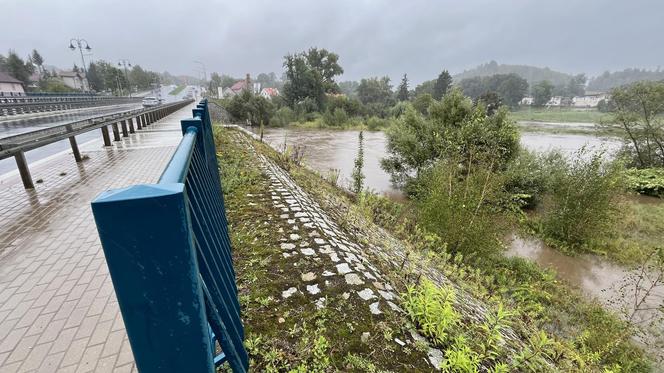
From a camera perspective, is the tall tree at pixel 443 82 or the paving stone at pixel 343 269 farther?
the tall tree at pixel 443 82

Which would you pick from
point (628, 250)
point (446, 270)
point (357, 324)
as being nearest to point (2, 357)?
point (357, 324)

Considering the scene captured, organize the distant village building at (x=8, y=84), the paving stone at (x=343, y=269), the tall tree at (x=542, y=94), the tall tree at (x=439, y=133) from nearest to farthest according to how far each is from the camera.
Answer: the paving stone at (x=343, y=269)
the tall tree at (x=439, y=133)
the distant village building at (x=8, y=84)
the tall tree at (x=542, y=94)

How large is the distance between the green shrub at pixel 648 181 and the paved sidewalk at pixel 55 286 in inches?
727

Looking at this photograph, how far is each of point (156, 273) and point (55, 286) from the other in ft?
11.3

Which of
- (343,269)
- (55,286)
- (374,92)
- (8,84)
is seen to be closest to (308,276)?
(343,269)

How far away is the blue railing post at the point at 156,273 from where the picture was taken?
69 cm

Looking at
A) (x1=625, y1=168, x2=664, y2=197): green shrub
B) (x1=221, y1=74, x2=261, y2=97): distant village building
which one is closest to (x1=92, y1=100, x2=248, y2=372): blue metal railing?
(x1=625, y1=168, x2=664, y2=197): green shrub

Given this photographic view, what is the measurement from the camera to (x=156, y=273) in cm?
75

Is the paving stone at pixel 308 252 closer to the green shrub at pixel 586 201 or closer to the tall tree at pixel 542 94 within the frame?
the green shrub at pixel 586 201

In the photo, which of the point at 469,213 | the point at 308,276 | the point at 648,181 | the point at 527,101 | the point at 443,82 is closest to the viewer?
the point at 308,276

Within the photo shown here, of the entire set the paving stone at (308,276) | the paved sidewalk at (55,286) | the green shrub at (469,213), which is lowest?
the green shrub at (469,213)

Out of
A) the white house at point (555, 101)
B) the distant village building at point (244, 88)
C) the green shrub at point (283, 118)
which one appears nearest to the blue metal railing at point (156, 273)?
the green shrub at point (283, 118)

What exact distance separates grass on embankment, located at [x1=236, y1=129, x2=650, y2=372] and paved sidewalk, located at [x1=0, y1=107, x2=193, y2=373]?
2796mm

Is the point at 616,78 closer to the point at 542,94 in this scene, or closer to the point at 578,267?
the point at 542,94
